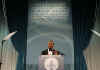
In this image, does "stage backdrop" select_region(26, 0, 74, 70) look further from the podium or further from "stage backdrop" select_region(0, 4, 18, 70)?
the podium

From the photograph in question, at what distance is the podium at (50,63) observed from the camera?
2767 mm

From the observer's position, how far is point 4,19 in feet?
15.4

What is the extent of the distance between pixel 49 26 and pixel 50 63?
1.90 meters

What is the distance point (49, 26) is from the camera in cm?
460

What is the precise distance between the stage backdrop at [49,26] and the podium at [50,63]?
5.34ft

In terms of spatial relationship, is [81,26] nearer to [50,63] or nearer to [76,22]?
[76,22]

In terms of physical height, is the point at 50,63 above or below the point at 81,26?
below

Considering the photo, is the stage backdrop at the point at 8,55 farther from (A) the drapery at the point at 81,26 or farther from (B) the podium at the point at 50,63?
(B) the podium at the point at 50,63

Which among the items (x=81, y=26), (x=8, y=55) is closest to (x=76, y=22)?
(x=81, y=26)

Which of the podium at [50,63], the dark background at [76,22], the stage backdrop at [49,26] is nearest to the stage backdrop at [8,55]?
the dark background at [76,22]

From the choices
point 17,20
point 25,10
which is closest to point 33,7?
point 25,10

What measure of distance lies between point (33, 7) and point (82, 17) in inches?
53.2

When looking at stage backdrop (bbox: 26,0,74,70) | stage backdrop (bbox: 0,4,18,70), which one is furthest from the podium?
stage backdrop (bbox: 0,4,18,70)

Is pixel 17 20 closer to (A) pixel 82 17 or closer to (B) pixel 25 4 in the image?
(B) pixel 25 4
